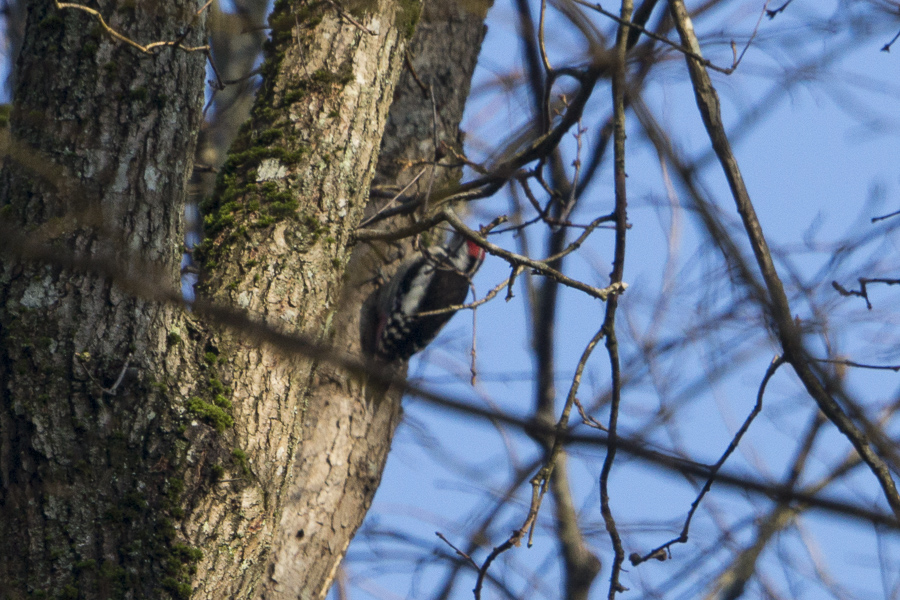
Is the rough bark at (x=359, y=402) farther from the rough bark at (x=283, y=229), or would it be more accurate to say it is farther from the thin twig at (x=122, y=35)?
the thin twig at (x=122, y=35)

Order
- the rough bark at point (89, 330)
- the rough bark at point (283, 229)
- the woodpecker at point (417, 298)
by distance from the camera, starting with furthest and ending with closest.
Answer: the woodpecker at point (417, 298), the rough bark at point (283, 229), the rough bark at point (89, 330)

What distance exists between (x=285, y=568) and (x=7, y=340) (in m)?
1.76

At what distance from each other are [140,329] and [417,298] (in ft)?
11.3

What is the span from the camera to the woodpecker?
431cm

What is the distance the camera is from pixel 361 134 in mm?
2660

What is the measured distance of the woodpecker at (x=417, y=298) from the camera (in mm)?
4312

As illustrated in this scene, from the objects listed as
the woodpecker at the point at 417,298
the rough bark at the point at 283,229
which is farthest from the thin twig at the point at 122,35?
the woodpecker at the point at 417,298

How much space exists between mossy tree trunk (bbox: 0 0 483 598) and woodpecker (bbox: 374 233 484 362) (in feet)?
3.70

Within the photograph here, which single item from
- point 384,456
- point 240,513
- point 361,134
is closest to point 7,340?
point 240,513

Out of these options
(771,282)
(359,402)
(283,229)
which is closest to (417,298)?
(359,402)

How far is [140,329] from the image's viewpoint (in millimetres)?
2010

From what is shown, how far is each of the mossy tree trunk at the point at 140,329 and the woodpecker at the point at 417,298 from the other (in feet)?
3.70

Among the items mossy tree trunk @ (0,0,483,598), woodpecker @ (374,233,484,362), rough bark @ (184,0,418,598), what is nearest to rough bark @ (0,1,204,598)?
mossy tree trunk @ (0,0,483,598)

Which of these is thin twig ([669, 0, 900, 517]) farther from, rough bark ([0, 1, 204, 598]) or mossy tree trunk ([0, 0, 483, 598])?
rough bark ([0, 1, 204, 598])
